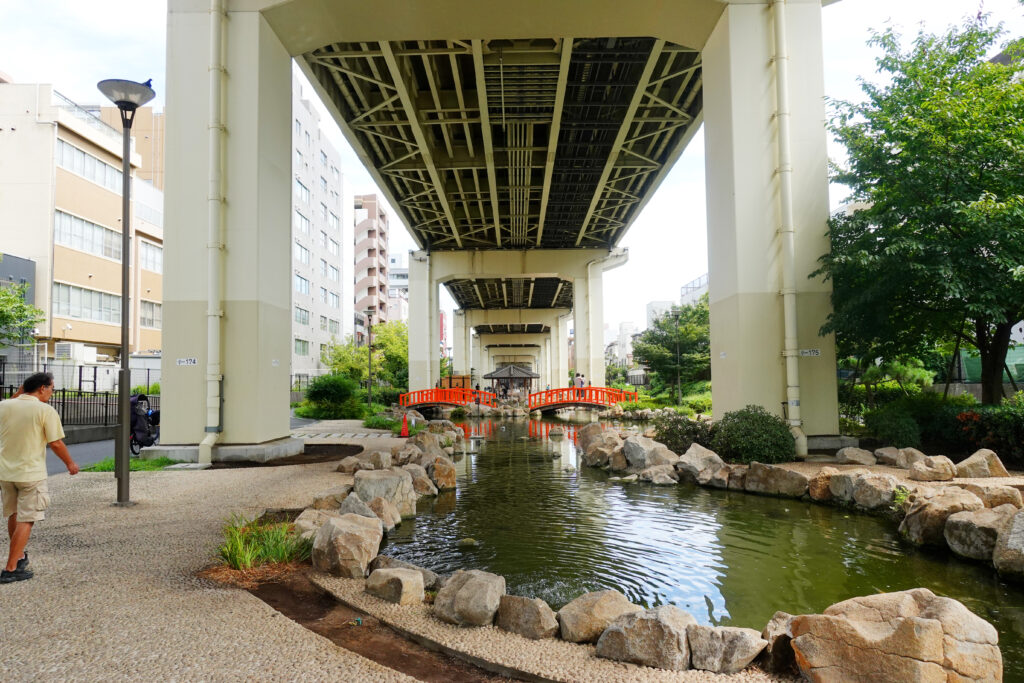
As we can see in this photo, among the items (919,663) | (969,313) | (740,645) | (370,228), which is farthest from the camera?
(370,228)

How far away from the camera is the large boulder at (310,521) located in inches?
227

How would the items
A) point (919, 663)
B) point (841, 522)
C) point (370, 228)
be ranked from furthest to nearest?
point (370, 228) → point (841, 522) → point (919, 663)

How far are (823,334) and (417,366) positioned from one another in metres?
25.5

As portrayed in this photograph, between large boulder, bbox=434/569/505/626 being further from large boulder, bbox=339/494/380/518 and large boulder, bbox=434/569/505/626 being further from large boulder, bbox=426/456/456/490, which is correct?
large boulder, bbox=426/456/456/490

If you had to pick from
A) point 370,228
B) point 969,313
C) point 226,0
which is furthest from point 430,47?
point 370,228

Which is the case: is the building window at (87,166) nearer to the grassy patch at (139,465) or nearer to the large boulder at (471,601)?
the grassy patch at (139,465)

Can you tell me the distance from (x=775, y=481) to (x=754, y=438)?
1.83m

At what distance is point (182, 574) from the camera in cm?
484

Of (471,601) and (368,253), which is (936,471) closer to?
(471,601)

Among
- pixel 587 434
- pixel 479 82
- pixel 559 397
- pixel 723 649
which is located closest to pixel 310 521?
pixel 723 649

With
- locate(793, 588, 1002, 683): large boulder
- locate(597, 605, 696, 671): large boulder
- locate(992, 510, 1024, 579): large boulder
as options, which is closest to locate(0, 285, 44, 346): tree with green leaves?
locate(597, 605, 696, 671): large boulder

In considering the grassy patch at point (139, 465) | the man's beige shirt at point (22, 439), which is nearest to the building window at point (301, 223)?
the grassy patch at point (139, 465)

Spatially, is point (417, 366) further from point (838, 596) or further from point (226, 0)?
point (838, 596)

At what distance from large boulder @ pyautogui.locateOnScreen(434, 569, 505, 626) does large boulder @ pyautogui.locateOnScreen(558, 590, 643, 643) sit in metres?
0.47
